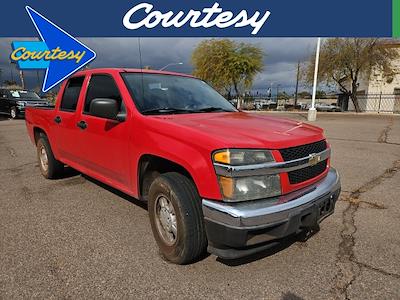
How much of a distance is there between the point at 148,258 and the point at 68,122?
8.42 ft

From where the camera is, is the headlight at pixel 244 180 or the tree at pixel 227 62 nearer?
the headlight at pixel 244 180

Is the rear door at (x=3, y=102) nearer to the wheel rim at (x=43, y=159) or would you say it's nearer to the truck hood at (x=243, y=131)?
the wheel rim at (x=43, y=159)

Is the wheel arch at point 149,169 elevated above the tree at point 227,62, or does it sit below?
below

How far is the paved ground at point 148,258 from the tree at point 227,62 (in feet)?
104

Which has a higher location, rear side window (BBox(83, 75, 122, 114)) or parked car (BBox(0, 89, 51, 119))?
rear side window (BBox(83, 75, 122, 114))

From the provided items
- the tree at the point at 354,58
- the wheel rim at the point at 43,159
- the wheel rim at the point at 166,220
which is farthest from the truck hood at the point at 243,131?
the tree at the point at 354,58

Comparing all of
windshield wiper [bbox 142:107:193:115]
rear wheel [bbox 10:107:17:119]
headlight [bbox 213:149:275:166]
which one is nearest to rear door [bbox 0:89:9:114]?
rear wheel [bbox 10:107:17:119]

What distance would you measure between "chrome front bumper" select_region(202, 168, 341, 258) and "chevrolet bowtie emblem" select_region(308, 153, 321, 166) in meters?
0.32

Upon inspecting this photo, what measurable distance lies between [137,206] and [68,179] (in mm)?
2048

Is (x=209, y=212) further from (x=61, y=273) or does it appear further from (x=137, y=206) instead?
(x=137, y=206)

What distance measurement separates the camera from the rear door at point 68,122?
4570 mm

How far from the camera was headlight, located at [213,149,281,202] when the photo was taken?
2.45 m

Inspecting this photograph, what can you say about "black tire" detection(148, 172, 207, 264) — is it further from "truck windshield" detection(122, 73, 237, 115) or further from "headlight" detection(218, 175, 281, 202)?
"truck windshield" detection(122, 73, 237, 115)

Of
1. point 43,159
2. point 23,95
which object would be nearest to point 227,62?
point 23,95
